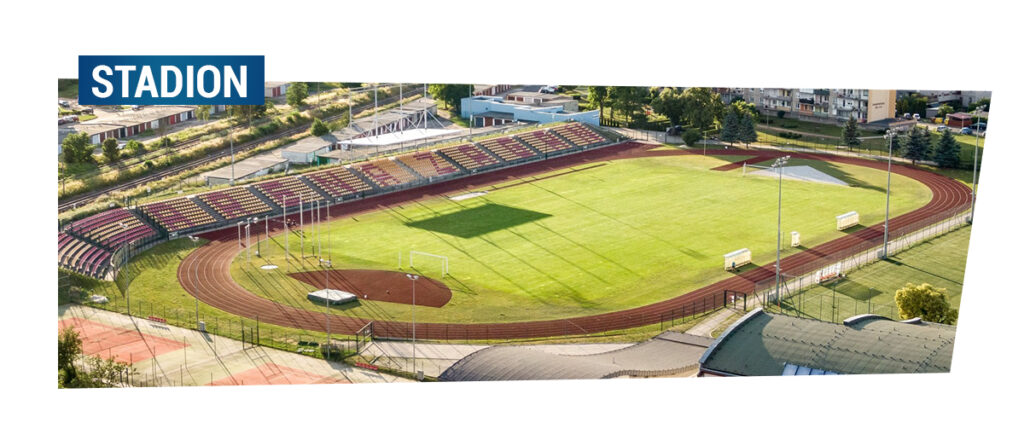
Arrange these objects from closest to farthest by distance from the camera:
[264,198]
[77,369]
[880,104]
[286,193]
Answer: [77,369], [880,104], [264,198], [286,193]

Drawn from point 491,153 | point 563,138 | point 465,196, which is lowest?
point 465,196

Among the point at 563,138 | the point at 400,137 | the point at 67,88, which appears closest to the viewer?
the point at 67,88

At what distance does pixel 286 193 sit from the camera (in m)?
93.1

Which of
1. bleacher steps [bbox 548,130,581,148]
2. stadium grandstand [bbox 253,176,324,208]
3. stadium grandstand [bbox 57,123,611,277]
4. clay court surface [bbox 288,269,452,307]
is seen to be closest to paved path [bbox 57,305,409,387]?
stadium grandstand [bbox 57,123,611,277]

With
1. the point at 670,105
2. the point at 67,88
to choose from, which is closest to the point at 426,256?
the point at 670,105

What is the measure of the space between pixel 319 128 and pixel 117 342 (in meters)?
33.4

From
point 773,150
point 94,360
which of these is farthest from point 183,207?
point 773,150

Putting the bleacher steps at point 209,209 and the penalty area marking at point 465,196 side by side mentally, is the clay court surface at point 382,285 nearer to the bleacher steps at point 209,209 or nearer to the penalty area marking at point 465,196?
the bleacher steps at point 209,209

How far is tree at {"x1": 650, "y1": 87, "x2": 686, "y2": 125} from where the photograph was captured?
9400cm

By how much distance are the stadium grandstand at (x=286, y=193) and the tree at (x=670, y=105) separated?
5.58 meters

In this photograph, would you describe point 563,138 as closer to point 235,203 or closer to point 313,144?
point 313,144

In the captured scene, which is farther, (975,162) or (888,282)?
(975,162)

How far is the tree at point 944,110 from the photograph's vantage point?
89506 mm

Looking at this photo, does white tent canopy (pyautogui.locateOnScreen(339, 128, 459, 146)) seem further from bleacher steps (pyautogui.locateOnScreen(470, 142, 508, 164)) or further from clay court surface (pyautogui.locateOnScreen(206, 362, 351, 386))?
clay court surface (pyautogui.locateOnScreen(206, 362, 351, 386))
